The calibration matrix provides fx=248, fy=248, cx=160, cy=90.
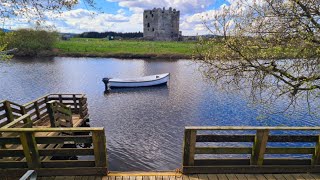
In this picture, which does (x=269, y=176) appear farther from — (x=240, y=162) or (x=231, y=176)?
(x=231, y=176)

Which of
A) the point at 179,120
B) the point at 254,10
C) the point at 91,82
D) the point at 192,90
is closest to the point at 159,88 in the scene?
the point at 192,90

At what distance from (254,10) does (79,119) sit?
1099cm

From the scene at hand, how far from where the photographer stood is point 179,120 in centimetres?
1892

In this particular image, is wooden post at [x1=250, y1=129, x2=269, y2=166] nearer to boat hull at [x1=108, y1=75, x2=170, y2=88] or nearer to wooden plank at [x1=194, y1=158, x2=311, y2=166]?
wooden plank at [x1=194, y1=158, x2=311, y2=166]

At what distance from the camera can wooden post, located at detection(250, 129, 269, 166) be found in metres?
5.88

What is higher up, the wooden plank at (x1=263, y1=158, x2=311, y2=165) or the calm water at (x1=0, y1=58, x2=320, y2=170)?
the wooden plank at (x1=263, y1=158, x2=311, y2=165)

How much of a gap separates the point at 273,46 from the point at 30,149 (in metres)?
6.94

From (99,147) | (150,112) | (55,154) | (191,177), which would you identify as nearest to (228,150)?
(191,177)

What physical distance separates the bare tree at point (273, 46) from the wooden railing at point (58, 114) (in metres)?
6.50

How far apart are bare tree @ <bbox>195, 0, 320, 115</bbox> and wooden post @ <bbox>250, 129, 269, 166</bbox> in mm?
1956

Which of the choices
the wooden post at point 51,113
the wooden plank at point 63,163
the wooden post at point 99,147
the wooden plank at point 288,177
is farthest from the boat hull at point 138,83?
the wooden plank at point 288,177

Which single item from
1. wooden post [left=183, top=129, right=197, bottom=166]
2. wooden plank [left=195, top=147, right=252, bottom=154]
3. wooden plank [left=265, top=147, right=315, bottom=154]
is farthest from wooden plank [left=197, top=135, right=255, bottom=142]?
wooden plank [left=265, top=147, right=315, bottom=154]

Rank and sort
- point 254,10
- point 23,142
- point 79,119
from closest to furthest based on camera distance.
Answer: point 23,142, point 254,10, point 79,119

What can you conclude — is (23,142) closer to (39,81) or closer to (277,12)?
(277,12)
